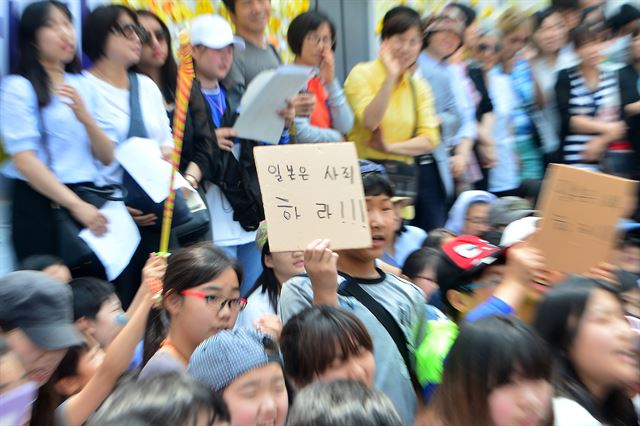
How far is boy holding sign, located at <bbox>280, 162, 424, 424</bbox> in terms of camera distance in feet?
9.33

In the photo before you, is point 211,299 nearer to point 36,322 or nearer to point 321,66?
point 36,322

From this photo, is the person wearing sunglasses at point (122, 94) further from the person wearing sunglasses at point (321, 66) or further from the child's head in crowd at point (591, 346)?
the child's head in crowd at point (591, 346)

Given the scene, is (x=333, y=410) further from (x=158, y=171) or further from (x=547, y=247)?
(x=158, y=171)

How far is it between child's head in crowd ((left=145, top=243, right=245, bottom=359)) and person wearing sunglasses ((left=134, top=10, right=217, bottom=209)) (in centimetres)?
133

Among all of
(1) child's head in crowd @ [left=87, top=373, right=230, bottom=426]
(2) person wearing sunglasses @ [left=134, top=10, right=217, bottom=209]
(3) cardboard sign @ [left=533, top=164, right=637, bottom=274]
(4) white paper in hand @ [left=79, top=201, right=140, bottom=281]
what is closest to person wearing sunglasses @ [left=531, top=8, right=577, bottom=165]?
(2) person wearing sunglasses @ [left=134, top=10, right=217, bottom=209]

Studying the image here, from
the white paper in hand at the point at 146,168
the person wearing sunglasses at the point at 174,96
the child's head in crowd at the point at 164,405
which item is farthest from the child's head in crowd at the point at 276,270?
the child's head in crowd at the point at 164,405

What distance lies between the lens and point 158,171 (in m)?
4.11

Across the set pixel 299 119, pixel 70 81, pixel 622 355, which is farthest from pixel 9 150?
pixel 622 355

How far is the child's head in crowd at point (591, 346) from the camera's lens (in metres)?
2.75

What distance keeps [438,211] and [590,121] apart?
117 cm

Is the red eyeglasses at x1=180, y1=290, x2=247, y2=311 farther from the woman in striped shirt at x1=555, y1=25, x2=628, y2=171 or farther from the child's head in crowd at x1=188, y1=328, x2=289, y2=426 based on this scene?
the woman in striped shirt at x1=555, y1=25, x2=628, y2=171

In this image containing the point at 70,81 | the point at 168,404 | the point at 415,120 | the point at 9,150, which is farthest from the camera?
the point at 415,120

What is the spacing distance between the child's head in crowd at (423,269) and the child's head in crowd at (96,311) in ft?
4.51

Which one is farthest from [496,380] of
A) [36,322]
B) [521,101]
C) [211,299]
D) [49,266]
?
[521,101]
